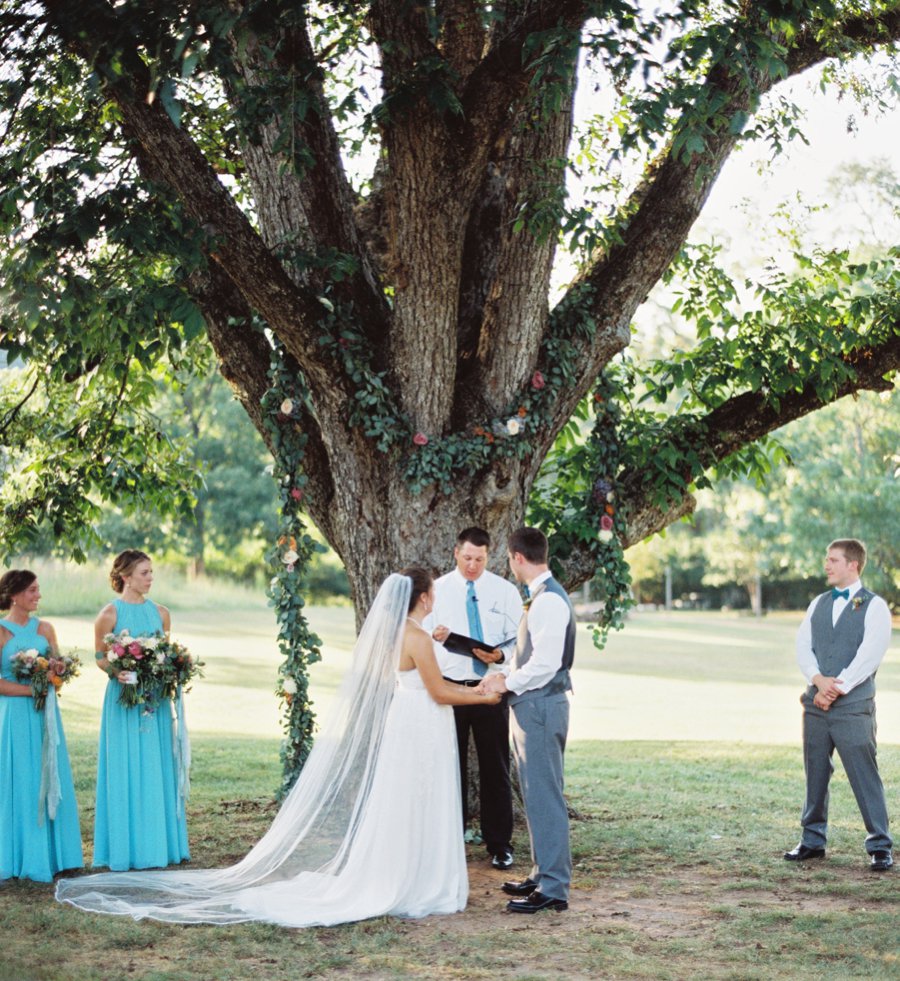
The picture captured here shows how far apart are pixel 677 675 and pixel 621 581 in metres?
18.3

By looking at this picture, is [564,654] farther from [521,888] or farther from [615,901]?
[615,901]

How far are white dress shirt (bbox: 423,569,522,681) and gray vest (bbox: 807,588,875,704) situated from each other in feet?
6.70

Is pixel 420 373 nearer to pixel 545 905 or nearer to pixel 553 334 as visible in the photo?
pixel 553 334

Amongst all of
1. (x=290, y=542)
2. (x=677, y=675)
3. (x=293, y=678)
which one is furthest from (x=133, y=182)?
(x=677, y=675)

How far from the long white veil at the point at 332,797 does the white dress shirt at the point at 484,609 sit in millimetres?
1138

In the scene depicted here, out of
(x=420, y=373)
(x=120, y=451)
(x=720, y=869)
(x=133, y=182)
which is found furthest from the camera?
(x=120, y=451)

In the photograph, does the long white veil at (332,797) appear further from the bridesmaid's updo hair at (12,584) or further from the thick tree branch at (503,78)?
the thick tree branch at (503,78)

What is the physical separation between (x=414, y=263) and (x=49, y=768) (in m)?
4.07

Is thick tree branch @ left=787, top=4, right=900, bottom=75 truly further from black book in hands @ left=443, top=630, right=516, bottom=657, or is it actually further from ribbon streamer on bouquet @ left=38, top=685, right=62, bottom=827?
ribbon streamer on bouquet @ left=38, top=685, right=62, bottom=827

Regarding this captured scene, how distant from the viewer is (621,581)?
973 cm

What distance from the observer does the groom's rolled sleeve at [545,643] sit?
22.1ft

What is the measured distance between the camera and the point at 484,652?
316 inches

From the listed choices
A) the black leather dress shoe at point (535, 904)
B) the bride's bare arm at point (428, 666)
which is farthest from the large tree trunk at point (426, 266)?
the black leather dress shoe at point (535, 904)

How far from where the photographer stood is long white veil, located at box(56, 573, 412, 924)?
697 centimetres
